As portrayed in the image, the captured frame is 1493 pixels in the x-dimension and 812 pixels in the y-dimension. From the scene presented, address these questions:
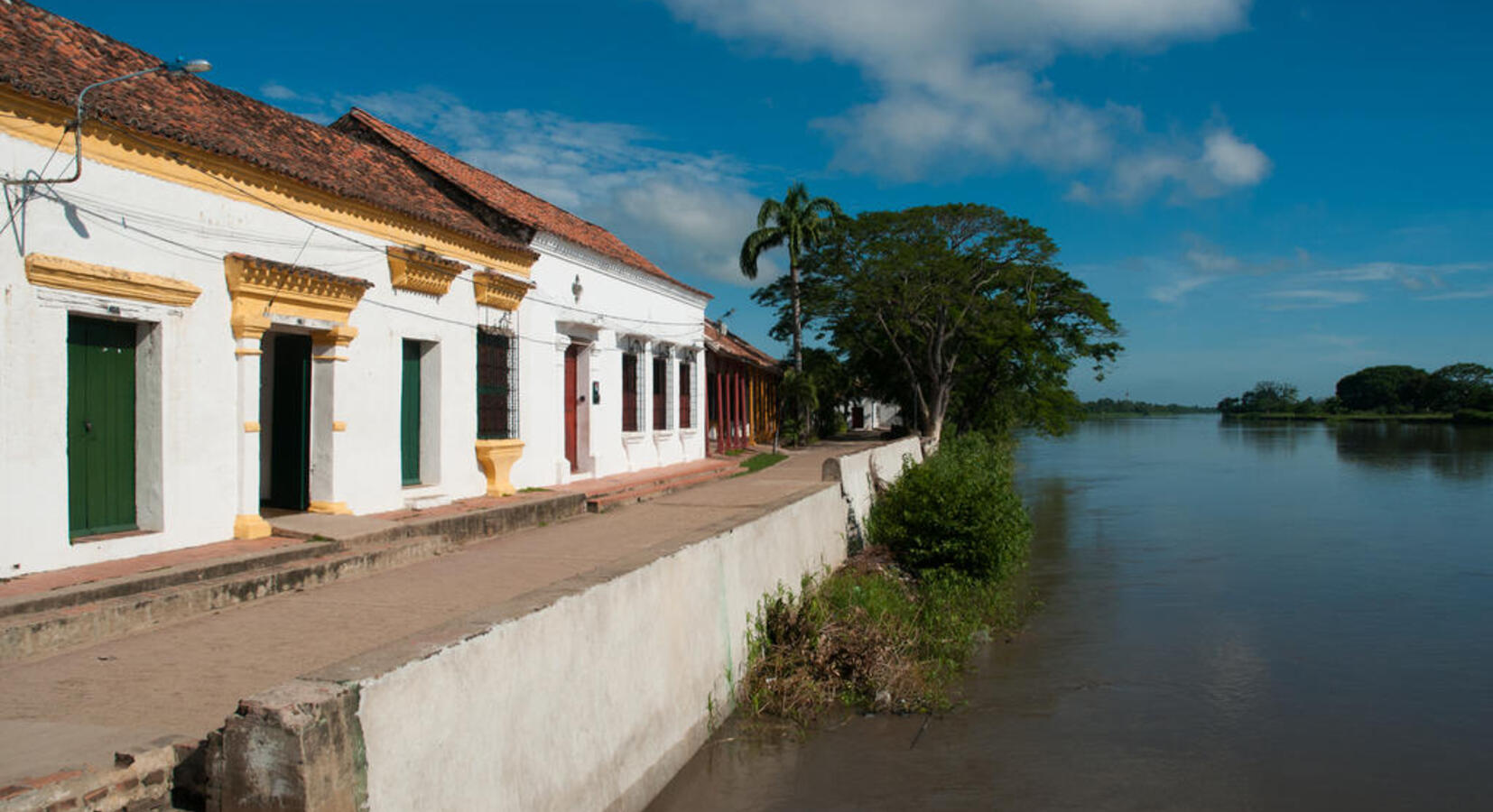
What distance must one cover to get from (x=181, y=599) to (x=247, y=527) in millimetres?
2068

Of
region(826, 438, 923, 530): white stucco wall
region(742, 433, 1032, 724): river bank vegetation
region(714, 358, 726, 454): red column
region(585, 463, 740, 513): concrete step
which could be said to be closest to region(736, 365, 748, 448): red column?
region(714, 358, 726, 454): red column

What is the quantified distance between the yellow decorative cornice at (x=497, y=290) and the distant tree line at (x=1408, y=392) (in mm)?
99442

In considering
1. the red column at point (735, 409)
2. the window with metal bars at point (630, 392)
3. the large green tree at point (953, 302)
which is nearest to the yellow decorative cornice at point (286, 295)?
the window with metal bars at point (630, 392)

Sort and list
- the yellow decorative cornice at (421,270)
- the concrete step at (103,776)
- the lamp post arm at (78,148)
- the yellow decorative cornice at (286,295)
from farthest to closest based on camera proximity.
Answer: the yellow decorative cornice at (421,270) → the yellow decorative cornice at (286,295) → the lamp post arm at (78,148) → the concrete step at (103,776)

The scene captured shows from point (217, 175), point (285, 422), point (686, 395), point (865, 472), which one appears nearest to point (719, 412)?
point (686, 395)

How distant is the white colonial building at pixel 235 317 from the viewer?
696 cm

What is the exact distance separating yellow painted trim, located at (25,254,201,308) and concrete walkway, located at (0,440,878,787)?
2.58m

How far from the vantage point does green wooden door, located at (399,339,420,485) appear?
1145 centimetres

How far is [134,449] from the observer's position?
7973 millimetres

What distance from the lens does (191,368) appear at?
8180 millimetres

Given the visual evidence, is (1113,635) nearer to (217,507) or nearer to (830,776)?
(830,776)

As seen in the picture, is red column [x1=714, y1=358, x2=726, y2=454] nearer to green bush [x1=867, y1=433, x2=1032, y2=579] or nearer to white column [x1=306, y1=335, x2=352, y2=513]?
green bush [x1=867, y1=433, x2=1032, y2=579]

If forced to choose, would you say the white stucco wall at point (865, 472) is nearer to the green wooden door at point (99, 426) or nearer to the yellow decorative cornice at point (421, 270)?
the yellow decorative cornice at point (421, 270)

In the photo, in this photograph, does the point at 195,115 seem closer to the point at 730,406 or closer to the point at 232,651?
the point at 232,651
